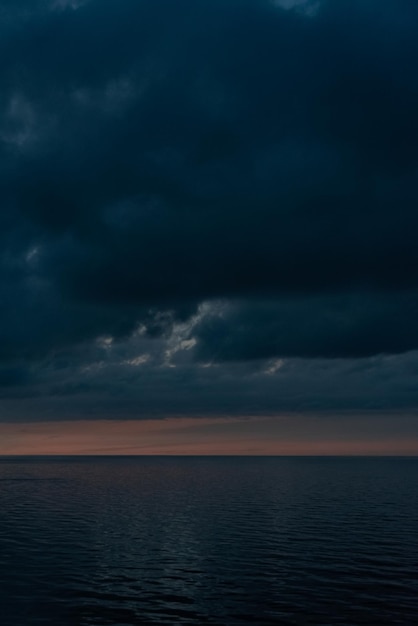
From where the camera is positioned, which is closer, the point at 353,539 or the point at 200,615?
the point at 200,615

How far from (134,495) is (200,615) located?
3302 inches

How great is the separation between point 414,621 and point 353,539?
28653 millimetres

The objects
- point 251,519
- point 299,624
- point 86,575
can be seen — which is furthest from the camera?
point 251,519

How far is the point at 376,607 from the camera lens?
37.2m

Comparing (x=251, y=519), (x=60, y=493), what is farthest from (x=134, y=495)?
(x=251, y=519)

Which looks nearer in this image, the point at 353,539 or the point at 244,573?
the point at 244,573

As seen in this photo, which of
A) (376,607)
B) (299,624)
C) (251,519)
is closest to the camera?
(299,624)

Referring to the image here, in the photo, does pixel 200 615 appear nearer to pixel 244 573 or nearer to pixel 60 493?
pixel 244 573

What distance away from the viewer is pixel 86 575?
44469 millimetres

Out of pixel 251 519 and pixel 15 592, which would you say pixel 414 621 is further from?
pixel 251 519

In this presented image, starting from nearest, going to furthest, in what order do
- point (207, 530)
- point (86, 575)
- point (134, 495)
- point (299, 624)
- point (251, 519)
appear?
point (299, 624), point (86, 575), point (207, 530), point (251, 519), point (134, 495)

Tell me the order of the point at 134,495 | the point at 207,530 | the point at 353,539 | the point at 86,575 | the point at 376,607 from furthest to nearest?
the point at 134,495, the point at 207,530, the point at 353,539, the point at 86,575, the point at 376,607

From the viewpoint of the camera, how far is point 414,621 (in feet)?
112

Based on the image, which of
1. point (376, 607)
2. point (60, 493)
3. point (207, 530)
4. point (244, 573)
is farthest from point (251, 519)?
point (60, 493)
